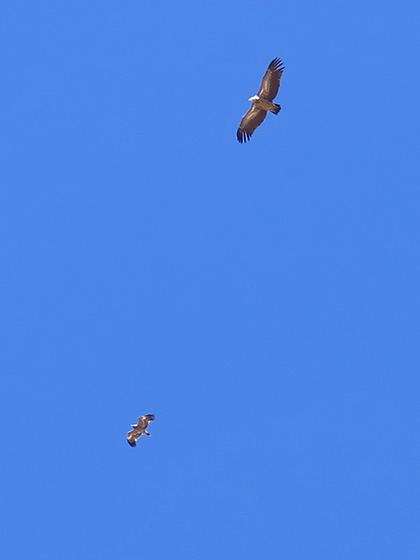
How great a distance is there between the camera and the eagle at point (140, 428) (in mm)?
34062

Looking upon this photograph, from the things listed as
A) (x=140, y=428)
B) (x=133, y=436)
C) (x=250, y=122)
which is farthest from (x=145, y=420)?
(x=250, y=122)

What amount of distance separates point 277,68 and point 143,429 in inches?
482

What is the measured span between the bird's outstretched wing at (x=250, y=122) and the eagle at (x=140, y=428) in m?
9.35

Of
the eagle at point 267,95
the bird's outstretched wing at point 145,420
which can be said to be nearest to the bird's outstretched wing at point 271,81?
the eagle at point 267,95

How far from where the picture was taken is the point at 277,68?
32.0 m

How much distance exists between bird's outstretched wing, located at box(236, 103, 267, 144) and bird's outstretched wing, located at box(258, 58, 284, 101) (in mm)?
1021

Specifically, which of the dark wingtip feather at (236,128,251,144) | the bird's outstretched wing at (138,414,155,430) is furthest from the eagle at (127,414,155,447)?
the dark wingtip feather at (236,128,251,144)

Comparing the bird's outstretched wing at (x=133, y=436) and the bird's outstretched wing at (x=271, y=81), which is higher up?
the bird's outstretched wing at (x=271, y=81)

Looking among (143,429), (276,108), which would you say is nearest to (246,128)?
(276,108)

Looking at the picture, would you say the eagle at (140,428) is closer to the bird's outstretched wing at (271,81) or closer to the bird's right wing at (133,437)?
the bird's right wing at (133,437)

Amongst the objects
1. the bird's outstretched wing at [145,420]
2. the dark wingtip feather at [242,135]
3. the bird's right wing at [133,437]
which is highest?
the dark wingtip feather at [242,135]

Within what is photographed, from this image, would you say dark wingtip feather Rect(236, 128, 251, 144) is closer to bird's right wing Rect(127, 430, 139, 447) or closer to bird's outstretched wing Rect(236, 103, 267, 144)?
bird's outstretched wing Rect(236, 103, 267, 144)

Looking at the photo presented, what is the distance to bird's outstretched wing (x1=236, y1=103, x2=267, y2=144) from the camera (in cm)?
3349

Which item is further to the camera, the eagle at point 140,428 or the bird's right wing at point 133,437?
the bird's right wing at point 133,437
